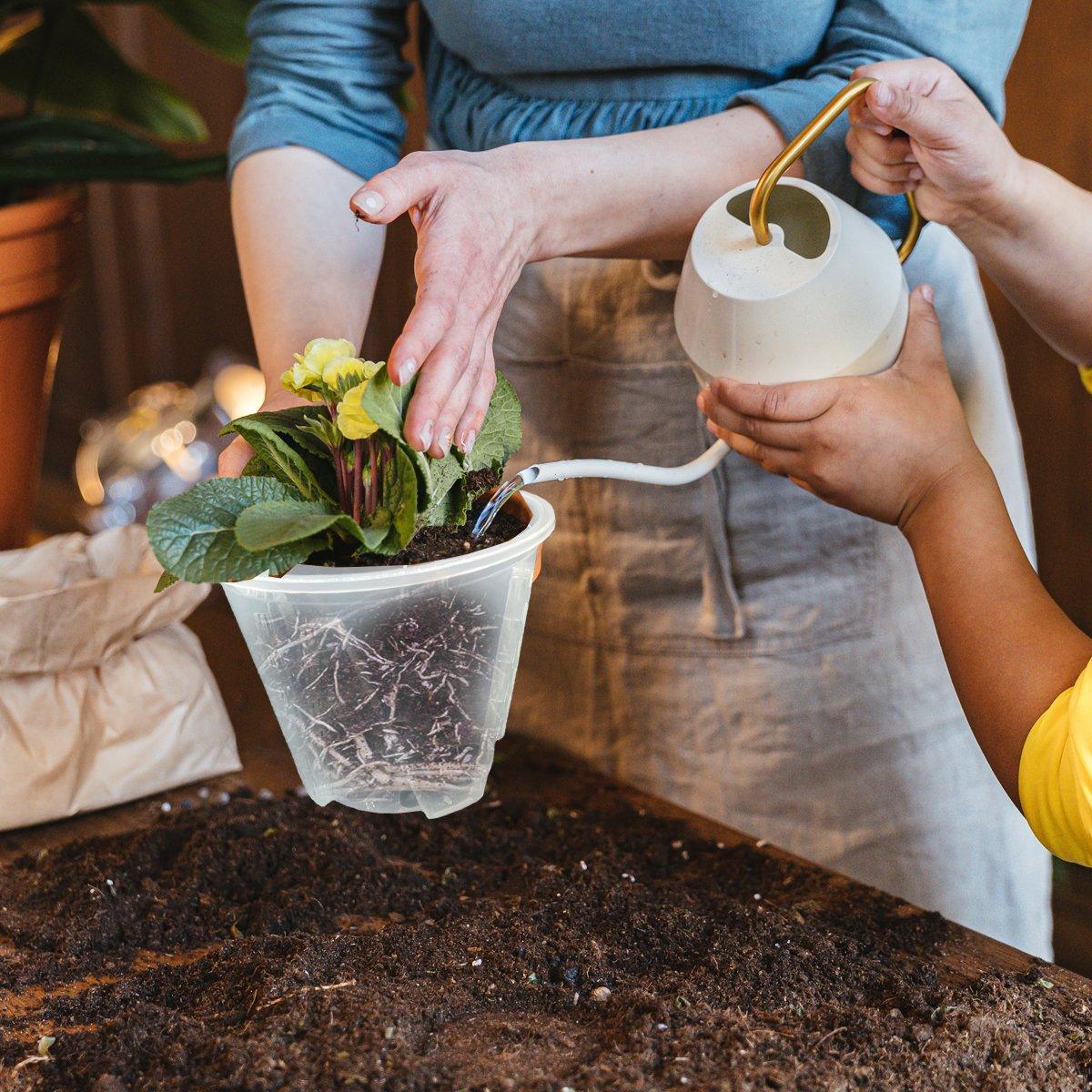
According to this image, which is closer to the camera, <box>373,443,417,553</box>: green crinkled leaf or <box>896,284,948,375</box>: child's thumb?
<box>373,443,417,553</box>: green crinkled leaf

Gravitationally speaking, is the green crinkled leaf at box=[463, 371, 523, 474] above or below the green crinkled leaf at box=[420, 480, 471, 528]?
above

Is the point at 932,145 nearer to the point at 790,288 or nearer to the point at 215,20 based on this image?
the point at 790,288

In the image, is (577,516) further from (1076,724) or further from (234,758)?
(1076,724)

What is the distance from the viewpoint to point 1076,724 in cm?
60

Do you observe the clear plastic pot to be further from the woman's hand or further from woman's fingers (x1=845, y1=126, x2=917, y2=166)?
woman's fingers (x1=845, y1=126, x2=917, y2=166)

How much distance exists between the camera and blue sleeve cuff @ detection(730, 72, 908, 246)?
0.81m

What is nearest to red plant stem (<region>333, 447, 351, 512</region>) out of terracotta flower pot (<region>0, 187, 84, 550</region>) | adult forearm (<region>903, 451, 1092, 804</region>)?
adult forearm (<region>903, 451, 1092, 804</region>)

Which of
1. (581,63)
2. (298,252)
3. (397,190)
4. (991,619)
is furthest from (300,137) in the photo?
(991,619)

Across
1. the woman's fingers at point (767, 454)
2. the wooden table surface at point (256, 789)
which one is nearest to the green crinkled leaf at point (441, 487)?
the woman's fingers at point (767, 454)

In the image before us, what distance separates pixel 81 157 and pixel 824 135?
762 millimetres

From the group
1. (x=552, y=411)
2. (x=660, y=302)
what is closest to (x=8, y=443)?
(x=552, y=411)

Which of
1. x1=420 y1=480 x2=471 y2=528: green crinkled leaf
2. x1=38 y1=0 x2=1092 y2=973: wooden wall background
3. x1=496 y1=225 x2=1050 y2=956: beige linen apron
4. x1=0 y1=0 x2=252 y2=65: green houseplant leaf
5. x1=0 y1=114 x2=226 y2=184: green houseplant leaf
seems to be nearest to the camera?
x1=420 y1=480 x2=471 y2=528: green crinkled leaf

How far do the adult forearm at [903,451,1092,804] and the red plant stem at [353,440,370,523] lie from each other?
36cm

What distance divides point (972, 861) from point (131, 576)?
0.75 metres
